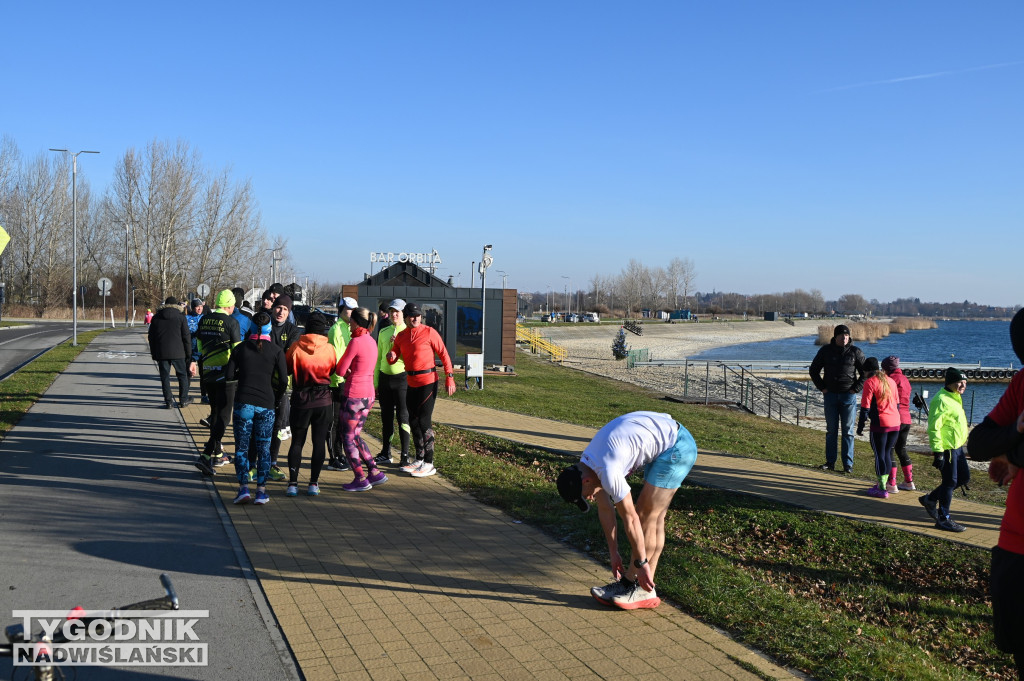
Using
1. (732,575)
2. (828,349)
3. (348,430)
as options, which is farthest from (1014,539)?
(828,349)

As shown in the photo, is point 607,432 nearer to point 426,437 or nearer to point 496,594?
point 496,594

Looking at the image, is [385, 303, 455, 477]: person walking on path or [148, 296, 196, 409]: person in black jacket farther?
[148, 296, 196, 409]: person in black jacket

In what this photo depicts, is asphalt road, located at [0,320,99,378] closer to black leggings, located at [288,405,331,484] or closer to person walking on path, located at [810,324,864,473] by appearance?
black leggings, located at [288,405,331,484]

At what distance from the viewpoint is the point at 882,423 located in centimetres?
909

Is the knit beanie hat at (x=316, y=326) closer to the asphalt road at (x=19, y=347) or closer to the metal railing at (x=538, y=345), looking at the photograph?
the asphalt road at (x=19, y=347)

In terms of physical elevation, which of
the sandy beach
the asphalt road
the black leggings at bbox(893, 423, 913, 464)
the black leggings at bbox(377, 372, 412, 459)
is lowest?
the sandy beach

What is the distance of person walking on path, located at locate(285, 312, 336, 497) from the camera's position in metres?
7.61

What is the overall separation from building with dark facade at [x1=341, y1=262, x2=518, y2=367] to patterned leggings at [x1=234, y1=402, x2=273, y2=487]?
15.6 metres

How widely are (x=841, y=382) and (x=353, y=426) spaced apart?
657 cm

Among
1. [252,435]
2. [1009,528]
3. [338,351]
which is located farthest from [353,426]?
[1009,528]

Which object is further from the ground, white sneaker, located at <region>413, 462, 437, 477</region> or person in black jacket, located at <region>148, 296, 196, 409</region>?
person in black jacket, located at <region>148, 296, 196, 409</region>

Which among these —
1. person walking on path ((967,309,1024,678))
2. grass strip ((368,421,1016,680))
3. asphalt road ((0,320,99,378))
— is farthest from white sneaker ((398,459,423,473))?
asphalt road ((0,320,99,378))

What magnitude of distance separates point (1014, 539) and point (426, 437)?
6640 mm

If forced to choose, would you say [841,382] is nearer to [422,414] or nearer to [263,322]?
[422,414]
